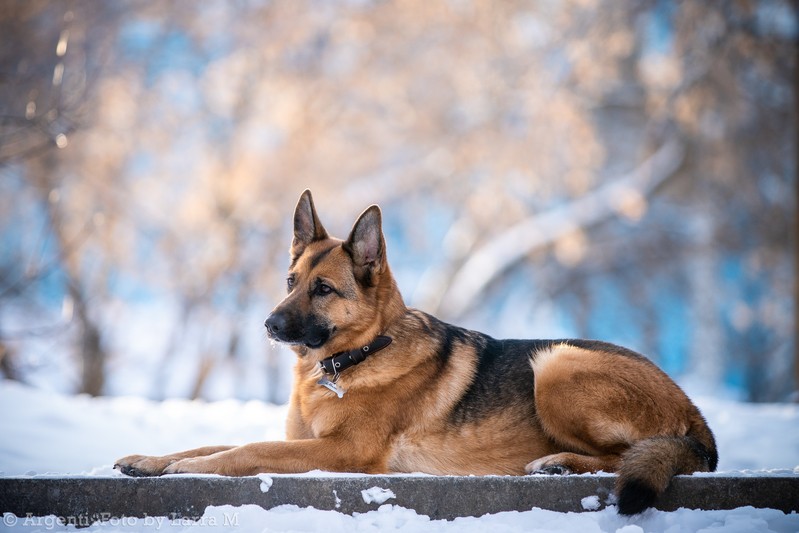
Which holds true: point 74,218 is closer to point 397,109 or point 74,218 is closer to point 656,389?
point 397,109

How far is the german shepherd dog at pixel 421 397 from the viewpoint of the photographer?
4633mm

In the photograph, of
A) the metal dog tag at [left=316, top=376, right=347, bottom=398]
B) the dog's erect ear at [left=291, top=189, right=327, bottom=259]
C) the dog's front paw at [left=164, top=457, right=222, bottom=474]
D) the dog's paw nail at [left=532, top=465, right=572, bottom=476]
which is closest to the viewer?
the dog's front paw at [left=164, top=457, right=222, bottom=474]

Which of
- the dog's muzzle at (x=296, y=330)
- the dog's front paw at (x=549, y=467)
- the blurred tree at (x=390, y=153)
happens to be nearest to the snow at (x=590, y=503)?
the dog's front paw at (x=549, y=467)

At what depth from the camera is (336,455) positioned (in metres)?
4.62

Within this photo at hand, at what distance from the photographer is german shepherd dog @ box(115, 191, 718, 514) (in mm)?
A: 4633

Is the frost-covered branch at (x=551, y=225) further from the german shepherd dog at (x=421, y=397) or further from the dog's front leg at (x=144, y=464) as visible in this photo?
the dog's front leg at (x=144, y=464)

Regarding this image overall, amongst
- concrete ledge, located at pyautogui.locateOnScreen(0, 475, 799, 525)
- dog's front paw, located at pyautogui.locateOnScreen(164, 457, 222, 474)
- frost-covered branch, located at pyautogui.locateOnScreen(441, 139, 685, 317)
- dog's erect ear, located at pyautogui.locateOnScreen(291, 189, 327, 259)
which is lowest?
concrete ledge, located at pyautogui.locateOnScreen(0, 475, 799, 525)

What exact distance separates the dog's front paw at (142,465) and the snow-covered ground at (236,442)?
11.2 inches

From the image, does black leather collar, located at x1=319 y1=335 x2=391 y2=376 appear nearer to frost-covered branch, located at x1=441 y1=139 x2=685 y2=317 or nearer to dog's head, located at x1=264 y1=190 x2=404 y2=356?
dog's head, located at x1=264 y1=190 x2=404 y2=356

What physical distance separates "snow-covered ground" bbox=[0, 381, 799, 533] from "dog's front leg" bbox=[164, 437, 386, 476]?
537 millimetres

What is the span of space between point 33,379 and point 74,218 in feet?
14.2

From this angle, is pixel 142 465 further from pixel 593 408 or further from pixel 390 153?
pixel 390 153

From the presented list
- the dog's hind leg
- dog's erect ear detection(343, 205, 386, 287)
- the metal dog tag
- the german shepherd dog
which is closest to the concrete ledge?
the german shepherd dog

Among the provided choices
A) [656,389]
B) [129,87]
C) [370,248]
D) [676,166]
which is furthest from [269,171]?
[656,389]
